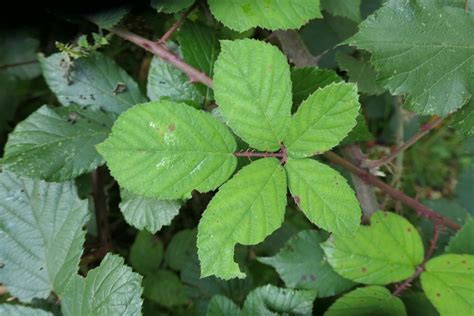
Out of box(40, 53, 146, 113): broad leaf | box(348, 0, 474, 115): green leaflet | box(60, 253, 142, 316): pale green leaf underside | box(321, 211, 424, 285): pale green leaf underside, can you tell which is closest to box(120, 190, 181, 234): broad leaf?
box(60, 253, 142, 316): pale green leaf underside

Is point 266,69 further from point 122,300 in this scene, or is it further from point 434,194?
point 434,194

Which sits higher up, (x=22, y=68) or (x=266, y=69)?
(x=266, y=69)

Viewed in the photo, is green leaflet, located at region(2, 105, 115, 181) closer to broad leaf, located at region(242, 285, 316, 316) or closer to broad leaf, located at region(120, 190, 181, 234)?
broad leaf, located at region(120, 190, 181, 234)

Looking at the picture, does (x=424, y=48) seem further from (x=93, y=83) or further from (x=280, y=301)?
(x=93, y=83)

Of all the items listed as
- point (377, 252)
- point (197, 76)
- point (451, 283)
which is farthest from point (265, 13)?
point (451, 283)

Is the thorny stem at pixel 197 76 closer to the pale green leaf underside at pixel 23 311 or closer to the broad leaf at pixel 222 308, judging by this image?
the broad leaf at pixel 222 308

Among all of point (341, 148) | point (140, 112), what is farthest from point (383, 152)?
point (140, 112)

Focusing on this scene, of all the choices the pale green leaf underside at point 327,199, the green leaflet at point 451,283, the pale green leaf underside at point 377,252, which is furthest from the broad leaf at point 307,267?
the pale green leaf underside at point 327,199
